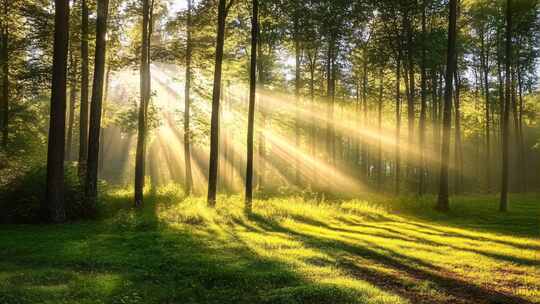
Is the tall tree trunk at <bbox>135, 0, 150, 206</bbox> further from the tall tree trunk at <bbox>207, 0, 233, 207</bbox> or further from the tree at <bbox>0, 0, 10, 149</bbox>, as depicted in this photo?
the tree at <bbox>0, 0, 10, 149</bbox>

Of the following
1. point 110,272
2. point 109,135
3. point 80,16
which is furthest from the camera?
point 109,135

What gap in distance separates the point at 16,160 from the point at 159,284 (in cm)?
1444

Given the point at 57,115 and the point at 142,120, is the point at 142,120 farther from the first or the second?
the point at 57,115

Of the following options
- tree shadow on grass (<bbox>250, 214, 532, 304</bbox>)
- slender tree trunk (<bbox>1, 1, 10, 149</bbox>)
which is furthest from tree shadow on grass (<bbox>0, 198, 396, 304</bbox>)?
slender tree trunk (<bbox>1, 1, 10, 149</bbox>)

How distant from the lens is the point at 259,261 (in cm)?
954

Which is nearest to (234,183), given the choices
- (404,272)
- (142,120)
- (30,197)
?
(142,120)

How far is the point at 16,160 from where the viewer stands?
724 inches

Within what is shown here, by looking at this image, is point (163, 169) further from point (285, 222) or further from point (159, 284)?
point (159, 284)

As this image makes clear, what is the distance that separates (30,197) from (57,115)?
3.36m

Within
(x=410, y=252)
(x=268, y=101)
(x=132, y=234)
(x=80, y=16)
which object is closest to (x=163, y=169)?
(x=268, y=101)

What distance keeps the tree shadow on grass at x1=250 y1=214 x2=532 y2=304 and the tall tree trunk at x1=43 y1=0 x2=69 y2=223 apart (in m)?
8.86

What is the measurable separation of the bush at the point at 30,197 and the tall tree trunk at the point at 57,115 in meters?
0.69

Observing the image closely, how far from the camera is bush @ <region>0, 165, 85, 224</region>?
14.5m

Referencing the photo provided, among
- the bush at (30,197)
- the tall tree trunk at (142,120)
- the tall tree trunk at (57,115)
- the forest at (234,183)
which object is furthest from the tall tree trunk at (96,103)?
the tall tree trunk at (142,120)
